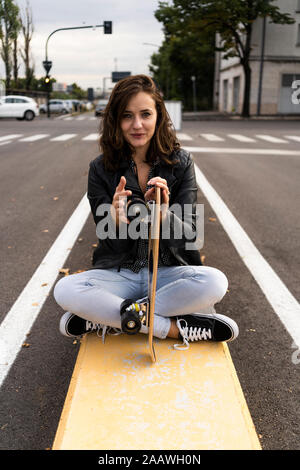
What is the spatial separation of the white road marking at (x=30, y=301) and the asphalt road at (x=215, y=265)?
0.17 feet

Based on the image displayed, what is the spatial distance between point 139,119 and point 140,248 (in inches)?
30.6

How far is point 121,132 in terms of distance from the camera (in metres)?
2.84

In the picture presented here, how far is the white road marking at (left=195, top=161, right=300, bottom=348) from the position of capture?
10.7ft

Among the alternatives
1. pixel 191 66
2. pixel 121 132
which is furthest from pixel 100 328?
pixel 191 66

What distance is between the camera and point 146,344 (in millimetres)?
2623

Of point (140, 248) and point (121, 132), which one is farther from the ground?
point (121, 132)

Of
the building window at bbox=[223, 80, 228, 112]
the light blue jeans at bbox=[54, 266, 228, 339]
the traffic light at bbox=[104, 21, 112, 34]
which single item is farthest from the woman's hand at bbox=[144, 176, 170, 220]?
the building window at bbox=[223, 80, 228, 112]

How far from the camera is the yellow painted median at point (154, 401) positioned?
75.7 inches

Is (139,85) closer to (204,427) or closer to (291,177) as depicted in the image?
(204,427)

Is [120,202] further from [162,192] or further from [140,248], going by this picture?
[140,248]

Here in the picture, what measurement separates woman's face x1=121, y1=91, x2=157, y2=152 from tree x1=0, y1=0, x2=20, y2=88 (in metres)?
48.1

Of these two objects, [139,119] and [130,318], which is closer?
[130,318]

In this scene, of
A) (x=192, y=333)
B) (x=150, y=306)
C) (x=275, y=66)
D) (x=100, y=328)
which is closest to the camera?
(x=150, y=306)

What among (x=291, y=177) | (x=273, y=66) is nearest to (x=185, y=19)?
(x=273, y=66)
